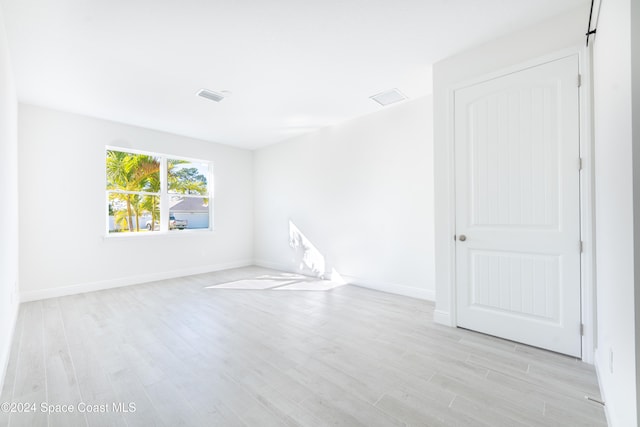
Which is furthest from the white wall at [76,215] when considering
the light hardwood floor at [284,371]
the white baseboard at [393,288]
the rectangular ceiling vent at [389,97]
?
the rectangular ceiling vent at [389,97]

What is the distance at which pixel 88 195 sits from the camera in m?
4.29

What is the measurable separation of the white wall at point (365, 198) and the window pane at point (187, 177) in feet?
4.67

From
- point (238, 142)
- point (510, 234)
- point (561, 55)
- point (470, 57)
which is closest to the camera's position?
point (561, 55)

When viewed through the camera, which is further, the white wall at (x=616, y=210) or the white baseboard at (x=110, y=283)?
the white baseboard at (x=110, y=283)

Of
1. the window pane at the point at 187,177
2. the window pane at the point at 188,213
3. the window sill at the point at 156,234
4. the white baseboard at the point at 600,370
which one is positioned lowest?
the white baseboard at the point at 600,370

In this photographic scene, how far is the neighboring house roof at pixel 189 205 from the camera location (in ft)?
17.7

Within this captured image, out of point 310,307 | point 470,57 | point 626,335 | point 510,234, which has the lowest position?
point 310,307

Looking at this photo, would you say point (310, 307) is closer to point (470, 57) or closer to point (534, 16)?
point (470, 57)

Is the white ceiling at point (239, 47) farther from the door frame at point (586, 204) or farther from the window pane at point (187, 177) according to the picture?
the window pane at point (187, 177)

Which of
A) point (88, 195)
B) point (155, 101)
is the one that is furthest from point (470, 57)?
point (88, 195)

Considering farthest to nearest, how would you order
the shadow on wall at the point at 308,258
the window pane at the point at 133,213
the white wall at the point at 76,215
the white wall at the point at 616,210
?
the shadow on wall at the point at 308,258 → the window pane at the point at 133,213 → the white wall at the point at 76,215 → the white wall at the point at 616,210

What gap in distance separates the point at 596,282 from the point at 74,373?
156 inches

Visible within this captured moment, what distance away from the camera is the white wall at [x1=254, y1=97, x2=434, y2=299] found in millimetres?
3779

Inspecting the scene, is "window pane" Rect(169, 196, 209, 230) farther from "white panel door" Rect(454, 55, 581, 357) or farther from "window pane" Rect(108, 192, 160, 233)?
"white panel door" Rect(454, 55, 581, 357)
